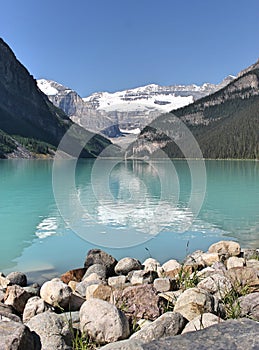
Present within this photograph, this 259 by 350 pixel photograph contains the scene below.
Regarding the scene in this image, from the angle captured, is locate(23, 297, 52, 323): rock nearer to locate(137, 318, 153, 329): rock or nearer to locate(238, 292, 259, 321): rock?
locate(137, 318, 153, 329): rock

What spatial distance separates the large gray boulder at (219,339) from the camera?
3.81 meters

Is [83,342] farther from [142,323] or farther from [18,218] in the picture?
[18,218]

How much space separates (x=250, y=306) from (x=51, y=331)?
10.4ft

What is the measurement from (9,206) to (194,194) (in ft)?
59.1

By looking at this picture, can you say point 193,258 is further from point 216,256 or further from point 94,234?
point 94,234

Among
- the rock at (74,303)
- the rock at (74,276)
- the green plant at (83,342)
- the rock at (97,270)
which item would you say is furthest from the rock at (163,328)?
the rock at (74,276)

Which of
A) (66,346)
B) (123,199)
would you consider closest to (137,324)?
(66,346)

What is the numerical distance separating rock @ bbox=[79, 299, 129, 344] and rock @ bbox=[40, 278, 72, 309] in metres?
1.88

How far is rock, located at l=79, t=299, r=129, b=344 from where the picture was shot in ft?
18.1

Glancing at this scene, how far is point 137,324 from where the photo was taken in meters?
6.07

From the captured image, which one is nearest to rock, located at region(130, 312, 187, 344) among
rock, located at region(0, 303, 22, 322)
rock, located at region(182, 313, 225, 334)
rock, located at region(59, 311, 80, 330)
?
rock, located at region(182, 313, 225, 334)

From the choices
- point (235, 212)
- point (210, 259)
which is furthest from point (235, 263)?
point (235, 212)

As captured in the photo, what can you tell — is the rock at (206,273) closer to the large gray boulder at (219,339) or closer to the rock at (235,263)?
the rock at (235,263)

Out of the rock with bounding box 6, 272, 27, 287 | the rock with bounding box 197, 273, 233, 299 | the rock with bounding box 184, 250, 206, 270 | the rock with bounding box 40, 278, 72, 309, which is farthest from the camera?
the rock with bounding box 6, 272, 27, 287
